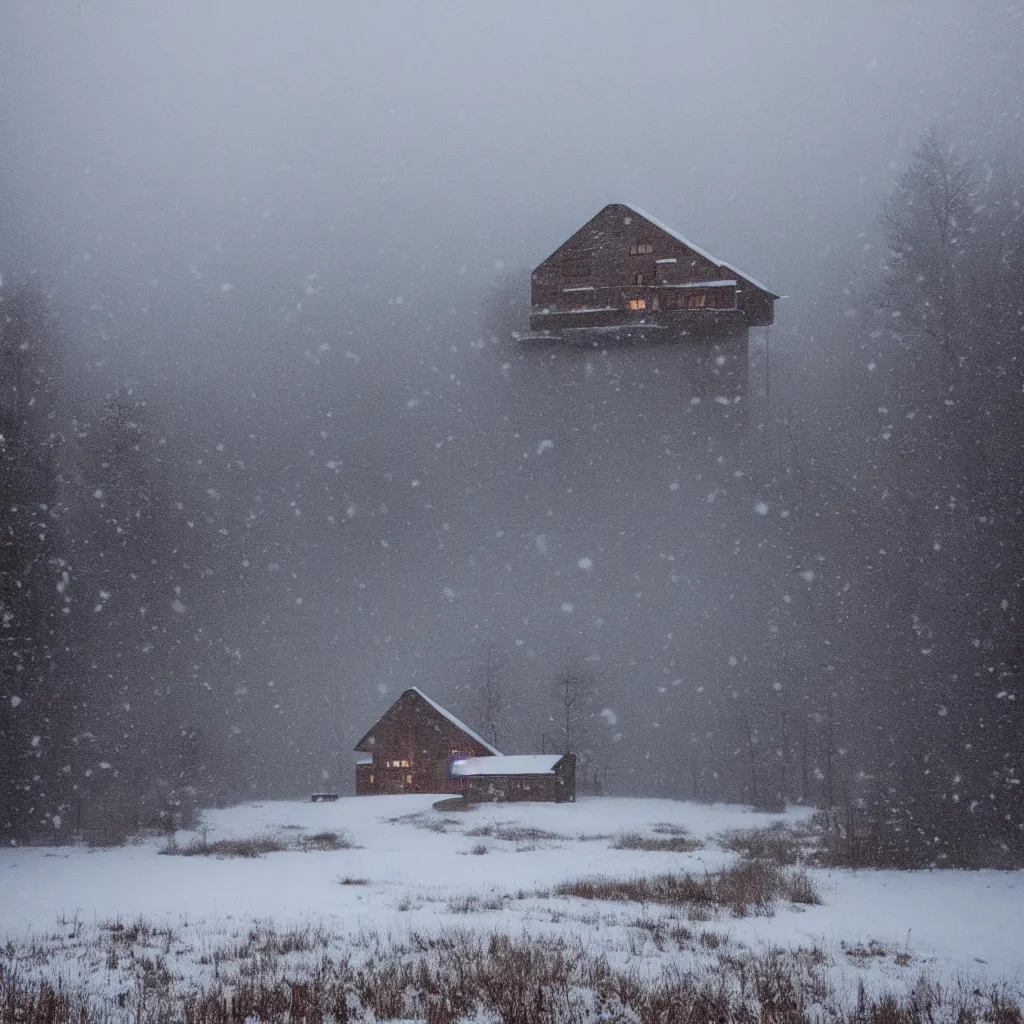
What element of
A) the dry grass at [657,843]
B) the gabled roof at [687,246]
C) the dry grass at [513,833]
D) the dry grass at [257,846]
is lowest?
the dry grass at [513,833]

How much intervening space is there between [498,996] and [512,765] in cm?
4627

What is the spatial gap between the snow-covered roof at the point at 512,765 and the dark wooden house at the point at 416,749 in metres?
1.92

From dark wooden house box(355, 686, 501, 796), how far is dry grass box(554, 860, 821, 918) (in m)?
38.7

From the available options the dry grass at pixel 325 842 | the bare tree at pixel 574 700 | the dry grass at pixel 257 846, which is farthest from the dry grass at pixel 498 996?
the bare tree at pixel 574 700

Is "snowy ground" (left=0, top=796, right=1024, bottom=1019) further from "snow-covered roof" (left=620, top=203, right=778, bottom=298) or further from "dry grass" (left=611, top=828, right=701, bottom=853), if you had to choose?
"snow-covered roof" (left=620, top=203, right=778, bottom=298)

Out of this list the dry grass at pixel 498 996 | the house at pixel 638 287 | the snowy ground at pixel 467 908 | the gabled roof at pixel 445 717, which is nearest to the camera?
the dry grass at pixel 498 996

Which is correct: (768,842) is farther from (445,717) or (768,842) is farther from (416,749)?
(416,749)

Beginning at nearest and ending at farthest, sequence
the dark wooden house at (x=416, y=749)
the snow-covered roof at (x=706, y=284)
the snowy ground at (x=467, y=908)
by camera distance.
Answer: the snowy ground at (x=467, y=908) < the snow-covered roof at (x=706, y=284) < the dark wooden house at (x=416, y=749)

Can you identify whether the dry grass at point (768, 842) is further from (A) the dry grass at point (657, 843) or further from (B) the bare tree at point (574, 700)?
(B) the bare tree at point (574, 700)

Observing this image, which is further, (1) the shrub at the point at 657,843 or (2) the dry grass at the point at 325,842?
(2) the dry grass at the point at 325,842

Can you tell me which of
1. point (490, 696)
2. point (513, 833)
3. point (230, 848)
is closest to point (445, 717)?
point (490, 696)

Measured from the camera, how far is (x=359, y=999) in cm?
749

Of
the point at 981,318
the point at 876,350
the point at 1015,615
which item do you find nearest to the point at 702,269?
the point at 876,350

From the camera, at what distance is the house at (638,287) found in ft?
99.0
